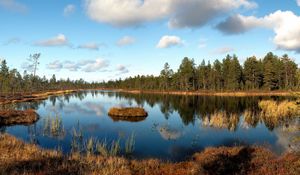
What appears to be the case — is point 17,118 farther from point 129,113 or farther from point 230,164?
point 230,164

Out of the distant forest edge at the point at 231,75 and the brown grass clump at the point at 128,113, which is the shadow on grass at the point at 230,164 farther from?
the distant forest edge at the point at 231,75

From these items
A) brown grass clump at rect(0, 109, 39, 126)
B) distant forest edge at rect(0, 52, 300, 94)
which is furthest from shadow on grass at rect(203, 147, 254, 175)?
distant forest edge at rect(0, 52, 300, 94)

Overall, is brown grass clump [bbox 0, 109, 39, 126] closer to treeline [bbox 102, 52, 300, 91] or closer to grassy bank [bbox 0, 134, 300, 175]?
grassy bank [bbox 0, 134, 300, 175]

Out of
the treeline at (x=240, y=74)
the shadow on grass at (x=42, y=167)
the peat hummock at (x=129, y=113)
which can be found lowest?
the peat hummock at (x=129, y=113)

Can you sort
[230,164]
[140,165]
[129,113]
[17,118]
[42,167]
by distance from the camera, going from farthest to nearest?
1. [129,113]
2. [17,118]
3. [140,165]
4. [230,164]
5. [42,167]

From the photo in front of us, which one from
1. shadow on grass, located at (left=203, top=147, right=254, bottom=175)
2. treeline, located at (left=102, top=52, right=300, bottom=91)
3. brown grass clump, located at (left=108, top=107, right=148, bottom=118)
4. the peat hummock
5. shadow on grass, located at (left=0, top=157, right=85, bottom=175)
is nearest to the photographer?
shadow on grass, located at (left=0, top=157, right=85, bottom=175)

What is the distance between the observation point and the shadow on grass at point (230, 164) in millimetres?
15331

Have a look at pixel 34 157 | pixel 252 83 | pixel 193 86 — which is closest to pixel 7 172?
pixel 34 157

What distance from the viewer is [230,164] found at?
1677 cm

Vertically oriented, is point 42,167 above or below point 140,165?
above

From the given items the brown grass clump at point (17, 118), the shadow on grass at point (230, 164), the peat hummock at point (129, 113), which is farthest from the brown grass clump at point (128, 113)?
the shadow on grass at point (230, 164)

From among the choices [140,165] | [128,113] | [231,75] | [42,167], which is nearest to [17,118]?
[128,113]

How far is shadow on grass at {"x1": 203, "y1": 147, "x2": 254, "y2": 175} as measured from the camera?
604 inches

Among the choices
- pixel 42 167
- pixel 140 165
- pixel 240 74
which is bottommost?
pixel 140 165
